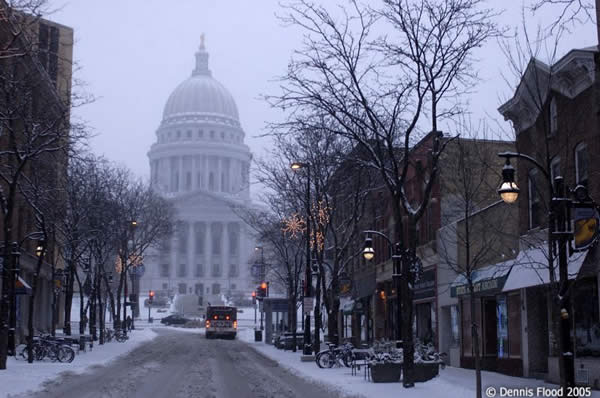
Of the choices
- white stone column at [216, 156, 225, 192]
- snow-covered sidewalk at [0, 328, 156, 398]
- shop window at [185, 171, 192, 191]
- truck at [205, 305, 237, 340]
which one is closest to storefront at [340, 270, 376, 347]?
Result: snow-covered sidewalk at [0, 328, 156, 398]

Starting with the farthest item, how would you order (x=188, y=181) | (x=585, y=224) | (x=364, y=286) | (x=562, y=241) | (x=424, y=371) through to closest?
(x=188, y=181), (x=364, y=286), (x=424, y=371), (x=585, y=224), (x=562, y=241)

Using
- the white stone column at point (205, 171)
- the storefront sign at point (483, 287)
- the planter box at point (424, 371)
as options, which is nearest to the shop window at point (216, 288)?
the white stone column at point (205, 171)

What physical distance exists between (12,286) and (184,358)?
12373 mm

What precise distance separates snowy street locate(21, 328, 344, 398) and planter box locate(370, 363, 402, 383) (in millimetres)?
1675

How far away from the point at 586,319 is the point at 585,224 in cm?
904

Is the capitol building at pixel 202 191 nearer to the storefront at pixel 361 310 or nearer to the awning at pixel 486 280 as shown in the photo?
the storefront at pixel 361 310

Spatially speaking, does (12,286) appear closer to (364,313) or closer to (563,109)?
(563,109)

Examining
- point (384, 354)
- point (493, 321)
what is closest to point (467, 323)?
point (493, 321)

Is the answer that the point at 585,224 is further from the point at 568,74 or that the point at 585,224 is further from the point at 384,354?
the point at 384,354

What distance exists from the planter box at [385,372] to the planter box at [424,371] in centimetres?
72

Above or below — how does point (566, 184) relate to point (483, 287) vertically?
above

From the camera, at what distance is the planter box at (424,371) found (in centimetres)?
2373

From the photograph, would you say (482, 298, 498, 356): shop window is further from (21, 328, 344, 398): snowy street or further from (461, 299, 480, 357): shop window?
(21, 328, 344, 398): snowy street

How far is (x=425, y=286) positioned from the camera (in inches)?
1516
